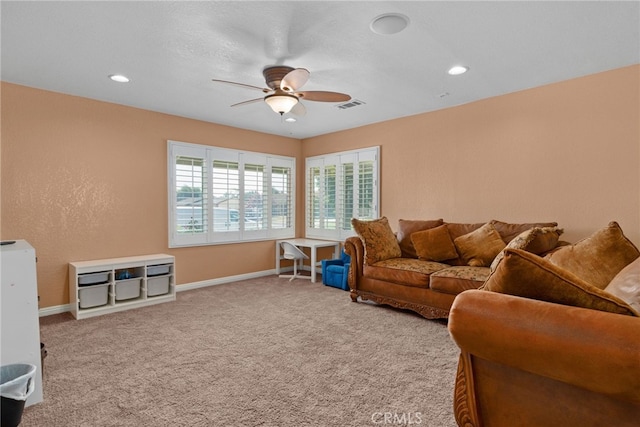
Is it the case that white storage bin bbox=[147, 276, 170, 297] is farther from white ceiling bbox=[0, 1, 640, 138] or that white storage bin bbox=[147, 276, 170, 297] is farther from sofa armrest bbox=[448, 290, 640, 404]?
sofa armrest bbox=[448, 290, 640, 404]

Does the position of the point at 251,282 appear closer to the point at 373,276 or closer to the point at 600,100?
the point at 373,276

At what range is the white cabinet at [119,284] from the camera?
383 cm

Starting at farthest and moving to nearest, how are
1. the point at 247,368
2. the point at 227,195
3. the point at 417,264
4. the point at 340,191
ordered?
the point at 340,191 < the point at 227,195 < the point at 417,264 < the point at 247,368

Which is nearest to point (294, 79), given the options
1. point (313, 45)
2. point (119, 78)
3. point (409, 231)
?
point (313, 45)

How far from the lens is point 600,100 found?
342cm

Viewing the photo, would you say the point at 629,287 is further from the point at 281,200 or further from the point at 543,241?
the point at 281,200

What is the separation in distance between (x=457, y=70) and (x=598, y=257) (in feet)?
6.78

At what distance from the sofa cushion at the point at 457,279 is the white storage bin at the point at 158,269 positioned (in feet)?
10.7

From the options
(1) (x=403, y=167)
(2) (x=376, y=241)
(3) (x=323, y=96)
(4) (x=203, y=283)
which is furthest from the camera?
(4) (x=203, y=283)

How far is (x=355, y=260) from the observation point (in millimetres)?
4414

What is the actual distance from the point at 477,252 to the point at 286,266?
3579mm

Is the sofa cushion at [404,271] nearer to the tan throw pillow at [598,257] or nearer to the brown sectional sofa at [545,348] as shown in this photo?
the tan throw pillow at [598,257]

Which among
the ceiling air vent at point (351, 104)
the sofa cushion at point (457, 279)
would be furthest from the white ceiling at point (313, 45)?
the sofa cushion at point (457, 279)

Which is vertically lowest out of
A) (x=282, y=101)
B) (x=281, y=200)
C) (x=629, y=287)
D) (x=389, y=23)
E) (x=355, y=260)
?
(x=355, y=260)
